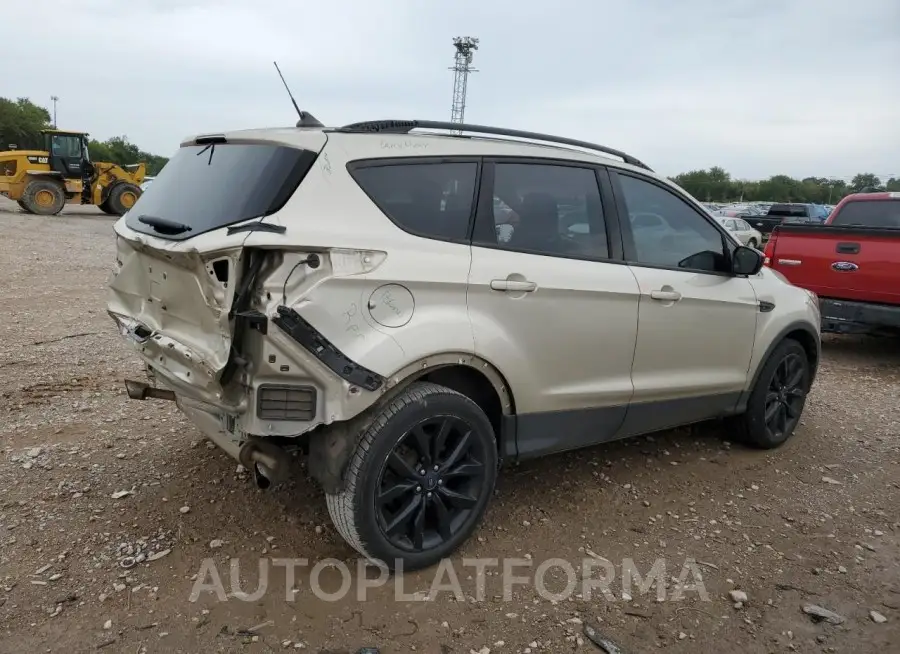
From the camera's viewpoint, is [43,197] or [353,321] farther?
[43,197]

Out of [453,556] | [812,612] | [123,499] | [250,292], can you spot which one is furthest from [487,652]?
[123,499]

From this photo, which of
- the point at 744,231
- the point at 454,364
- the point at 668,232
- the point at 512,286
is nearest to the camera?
the point at 454,364

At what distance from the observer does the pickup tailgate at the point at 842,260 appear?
648 cm

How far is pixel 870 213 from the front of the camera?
8.38m

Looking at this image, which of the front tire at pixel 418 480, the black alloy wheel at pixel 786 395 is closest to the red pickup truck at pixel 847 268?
the black alloy wheel at pixel 786 395

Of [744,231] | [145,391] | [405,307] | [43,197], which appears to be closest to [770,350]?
[405,307]

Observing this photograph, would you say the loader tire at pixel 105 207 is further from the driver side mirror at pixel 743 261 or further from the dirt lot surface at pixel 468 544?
the driver side mirror at pixel 743 261

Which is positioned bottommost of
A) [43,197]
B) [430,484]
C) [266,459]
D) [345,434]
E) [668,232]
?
[43,197]

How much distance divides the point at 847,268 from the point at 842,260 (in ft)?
0.31

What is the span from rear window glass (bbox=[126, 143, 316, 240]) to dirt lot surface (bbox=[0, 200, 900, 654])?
4.65 ft

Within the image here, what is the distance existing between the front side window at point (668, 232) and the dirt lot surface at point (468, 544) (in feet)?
4.22

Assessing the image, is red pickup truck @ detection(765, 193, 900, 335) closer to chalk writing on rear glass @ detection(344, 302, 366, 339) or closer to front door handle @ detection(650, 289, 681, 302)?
front door handle @ detection(650, 289, 681, 302)

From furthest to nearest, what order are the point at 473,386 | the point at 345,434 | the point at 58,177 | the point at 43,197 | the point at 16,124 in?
the point at 16,124, the point at 58,177, the point at 43,197, the point at 473,386, the point at 345,434

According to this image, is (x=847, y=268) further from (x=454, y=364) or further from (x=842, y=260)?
(x=454, y=364)
